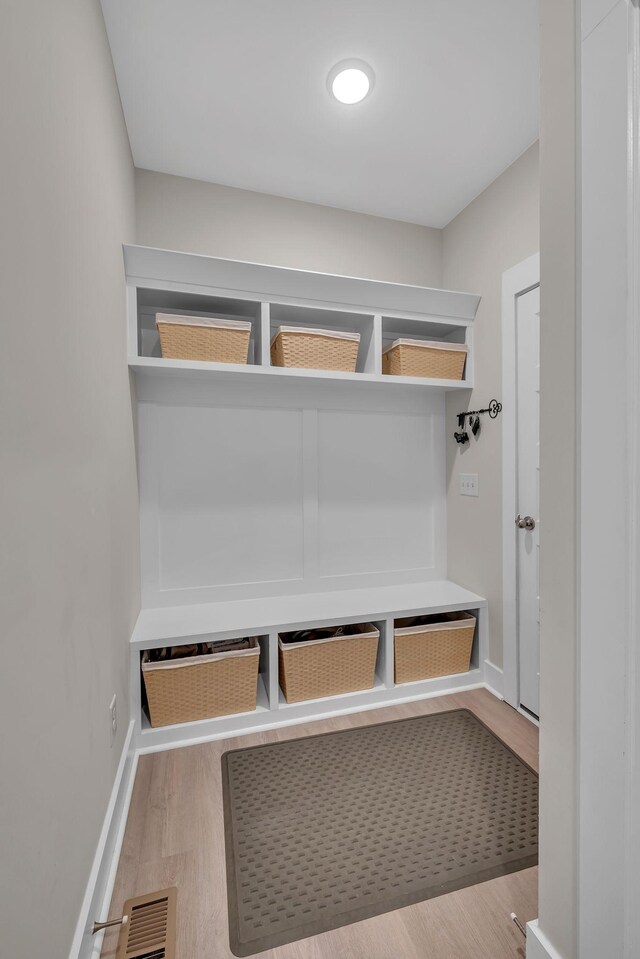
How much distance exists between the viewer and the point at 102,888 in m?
1.17

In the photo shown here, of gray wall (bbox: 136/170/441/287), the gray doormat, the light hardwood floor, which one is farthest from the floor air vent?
gray wall (bbox: 136/170/441/287)

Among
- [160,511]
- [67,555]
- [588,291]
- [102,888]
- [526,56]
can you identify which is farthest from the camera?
[160,511]

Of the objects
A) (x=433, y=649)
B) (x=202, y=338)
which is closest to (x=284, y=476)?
(x=202, y=338)

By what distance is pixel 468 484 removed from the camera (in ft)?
8.13

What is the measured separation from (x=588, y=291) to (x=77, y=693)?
54.7 inches

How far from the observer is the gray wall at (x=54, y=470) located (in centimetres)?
72

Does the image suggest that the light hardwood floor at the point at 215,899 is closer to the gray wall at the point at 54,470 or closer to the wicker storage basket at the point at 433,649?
the gray wall at the point at 54,470

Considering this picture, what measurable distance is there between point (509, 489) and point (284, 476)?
113 cm

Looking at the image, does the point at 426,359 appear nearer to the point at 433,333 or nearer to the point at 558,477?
the point at 433,333

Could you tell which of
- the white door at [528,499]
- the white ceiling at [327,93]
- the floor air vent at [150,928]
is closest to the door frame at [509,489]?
the white door at [528,499]

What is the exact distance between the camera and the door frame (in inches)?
84.0

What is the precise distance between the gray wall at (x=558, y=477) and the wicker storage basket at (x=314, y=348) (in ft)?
4.20

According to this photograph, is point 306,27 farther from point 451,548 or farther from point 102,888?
point 102,888

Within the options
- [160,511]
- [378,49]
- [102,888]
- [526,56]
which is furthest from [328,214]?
[102,888]
